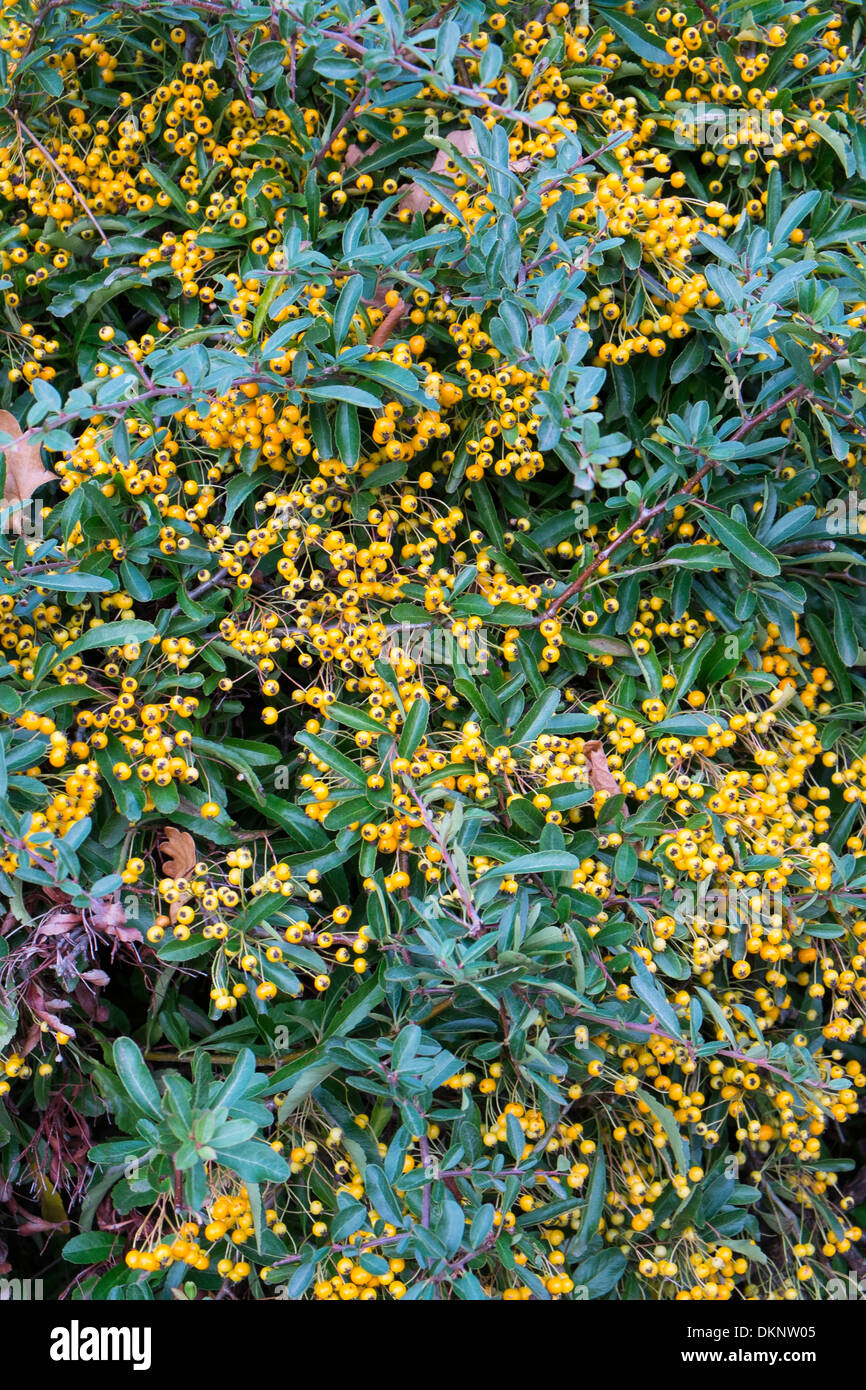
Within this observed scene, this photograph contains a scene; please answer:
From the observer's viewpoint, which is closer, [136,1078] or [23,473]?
[136,1078]

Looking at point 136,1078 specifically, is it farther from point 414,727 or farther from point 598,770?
point 598,770

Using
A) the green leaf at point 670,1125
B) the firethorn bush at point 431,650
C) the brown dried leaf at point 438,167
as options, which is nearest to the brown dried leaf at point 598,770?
the firethorn bush at point 431,650

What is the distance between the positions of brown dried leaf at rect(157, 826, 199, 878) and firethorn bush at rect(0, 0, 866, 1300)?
0.12 feet

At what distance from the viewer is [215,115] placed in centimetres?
227

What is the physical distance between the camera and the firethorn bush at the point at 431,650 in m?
1.77

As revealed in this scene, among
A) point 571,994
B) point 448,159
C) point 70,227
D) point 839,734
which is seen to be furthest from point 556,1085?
point 70,227

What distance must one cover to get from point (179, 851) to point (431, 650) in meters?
0.59

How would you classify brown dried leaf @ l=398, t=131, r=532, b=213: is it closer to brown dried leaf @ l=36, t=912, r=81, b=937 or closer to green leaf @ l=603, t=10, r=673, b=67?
green leaf @ l=603, t=10, r=673, b=67

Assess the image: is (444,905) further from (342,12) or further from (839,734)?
(342,12)

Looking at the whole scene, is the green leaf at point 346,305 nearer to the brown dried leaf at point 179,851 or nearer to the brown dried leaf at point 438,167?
the brown dried leaf at point 438,167

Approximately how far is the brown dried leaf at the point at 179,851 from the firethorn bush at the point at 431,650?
0.12 ft

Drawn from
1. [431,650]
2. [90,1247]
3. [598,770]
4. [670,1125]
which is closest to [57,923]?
[90,1247]

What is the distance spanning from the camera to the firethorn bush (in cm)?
177

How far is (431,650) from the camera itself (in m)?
1.99
